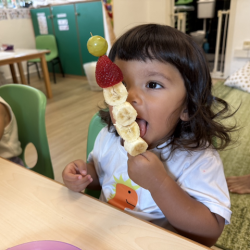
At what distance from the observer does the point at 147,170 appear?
1.76ft

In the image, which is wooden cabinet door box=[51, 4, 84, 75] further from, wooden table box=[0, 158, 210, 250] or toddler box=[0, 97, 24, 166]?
wooden table box=[0, 158, 210, 250]

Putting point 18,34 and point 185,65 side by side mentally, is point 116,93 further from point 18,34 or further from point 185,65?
point 18,34

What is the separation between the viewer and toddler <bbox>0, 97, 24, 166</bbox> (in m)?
1.02

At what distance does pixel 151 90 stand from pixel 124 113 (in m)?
0.13

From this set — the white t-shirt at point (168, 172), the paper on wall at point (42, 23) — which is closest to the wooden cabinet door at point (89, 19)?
the paper on wall at point (42, 23)

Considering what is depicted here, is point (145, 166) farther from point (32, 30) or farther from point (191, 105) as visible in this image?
point (32, 30)

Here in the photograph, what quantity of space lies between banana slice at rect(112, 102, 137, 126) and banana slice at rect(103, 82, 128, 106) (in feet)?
0.04

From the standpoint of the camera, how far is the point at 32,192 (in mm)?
589

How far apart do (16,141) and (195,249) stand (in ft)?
3.13

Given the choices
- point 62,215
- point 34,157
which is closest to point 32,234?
point 62,215

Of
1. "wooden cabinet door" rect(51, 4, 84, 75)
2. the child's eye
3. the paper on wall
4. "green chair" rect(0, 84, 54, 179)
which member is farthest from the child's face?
the paper on wall

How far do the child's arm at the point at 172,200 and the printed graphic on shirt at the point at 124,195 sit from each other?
171 millimetres

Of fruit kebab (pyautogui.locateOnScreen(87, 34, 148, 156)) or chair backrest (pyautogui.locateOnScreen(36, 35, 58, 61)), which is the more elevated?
fruit kebab (pyautogui.locateOnScreen(87, 34, 148, 156))

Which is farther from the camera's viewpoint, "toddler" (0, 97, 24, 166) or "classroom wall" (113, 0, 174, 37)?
"classroom wall" (113, 0, 174, 37)
